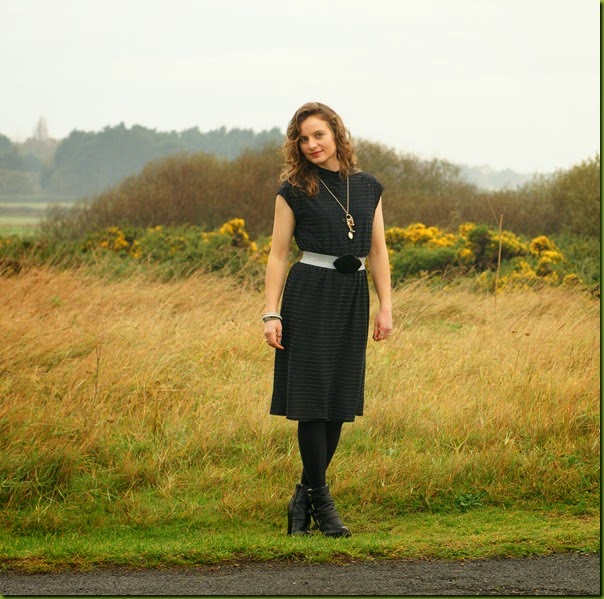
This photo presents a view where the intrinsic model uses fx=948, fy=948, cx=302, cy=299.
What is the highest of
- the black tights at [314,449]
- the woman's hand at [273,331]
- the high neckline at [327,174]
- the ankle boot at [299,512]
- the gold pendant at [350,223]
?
the high neckline at [327,174]

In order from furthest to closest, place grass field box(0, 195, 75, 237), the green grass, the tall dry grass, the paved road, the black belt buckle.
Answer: grass field box(0, 195, 75, 237) → the tall dry grass → the black belt buckle → the green grass → the paved road

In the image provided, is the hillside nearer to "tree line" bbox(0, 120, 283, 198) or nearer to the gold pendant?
"tree line" bbox(0, 120, 283, 198)

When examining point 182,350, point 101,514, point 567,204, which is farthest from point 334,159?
point 567,204

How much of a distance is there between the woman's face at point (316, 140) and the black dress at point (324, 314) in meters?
0.10

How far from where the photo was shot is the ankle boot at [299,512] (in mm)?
4736

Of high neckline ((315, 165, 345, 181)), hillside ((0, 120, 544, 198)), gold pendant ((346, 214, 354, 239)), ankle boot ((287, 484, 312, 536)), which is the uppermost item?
hillside ((0, 120, 544, 198))

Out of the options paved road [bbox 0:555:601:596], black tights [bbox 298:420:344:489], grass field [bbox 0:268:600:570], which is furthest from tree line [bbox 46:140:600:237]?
paved road [bbox 0:555:601:596]

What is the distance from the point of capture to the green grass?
14.6 feet

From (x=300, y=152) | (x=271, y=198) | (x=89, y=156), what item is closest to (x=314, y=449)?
(x=300, y=152)

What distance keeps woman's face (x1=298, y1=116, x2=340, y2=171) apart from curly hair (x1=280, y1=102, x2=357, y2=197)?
0.03m

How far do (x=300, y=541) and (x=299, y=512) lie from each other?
0.71 feet

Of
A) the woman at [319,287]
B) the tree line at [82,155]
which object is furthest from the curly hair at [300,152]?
the tree line at [82,155]

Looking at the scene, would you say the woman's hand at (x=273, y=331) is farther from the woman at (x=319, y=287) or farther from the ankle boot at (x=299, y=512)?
the ankle boot at (x=299, y=512)

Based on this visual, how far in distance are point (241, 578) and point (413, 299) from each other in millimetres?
6069
